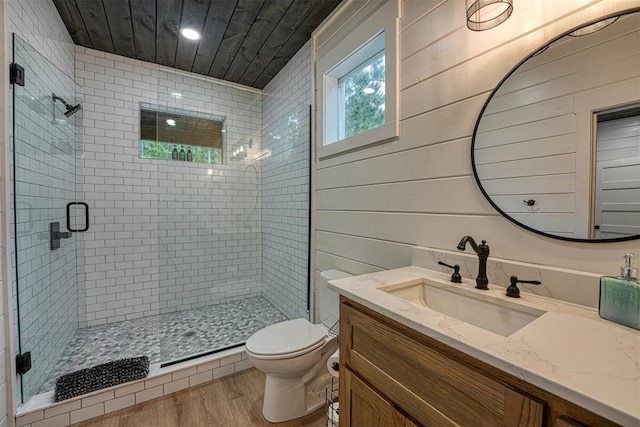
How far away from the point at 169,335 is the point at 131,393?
2.18 feet

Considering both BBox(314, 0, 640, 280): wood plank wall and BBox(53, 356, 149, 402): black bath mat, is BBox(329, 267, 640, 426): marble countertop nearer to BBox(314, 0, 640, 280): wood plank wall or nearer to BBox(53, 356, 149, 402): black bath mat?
BBox(314, 0, 640, 280): wood plank wall

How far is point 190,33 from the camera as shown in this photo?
2.23 m

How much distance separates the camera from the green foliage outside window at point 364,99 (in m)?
1.72

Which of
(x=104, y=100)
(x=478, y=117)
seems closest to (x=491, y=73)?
(x=478, y=117)

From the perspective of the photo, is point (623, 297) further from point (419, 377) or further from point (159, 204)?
point (159, 204)

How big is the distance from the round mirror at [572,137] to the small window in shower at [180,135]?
2.75 metres

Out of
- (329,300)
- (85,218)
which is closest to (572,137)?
(329,300)

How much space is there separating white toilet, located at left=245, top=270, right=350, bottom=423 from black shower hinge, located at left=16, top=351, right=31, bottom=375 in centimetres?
123

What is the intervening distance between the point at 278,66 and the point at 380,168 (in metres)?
1.89

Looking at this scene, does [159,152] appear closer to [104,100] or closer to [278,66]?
[104,100]

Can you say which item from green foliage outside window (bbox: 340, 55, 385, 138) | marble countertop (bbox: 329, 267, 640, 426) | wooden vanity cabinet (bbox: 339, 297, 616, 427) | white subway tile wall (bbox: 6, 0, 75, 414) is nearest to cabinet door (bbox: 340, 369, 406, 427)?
wooden vanity cabinet (bbox: 339, 297, 616, 427)

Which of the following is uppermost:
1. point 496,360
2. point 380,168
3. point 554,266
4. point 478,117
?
point 478,117

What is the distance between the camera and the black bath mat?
160 cm

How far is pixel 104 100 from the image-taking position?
8.51ft
